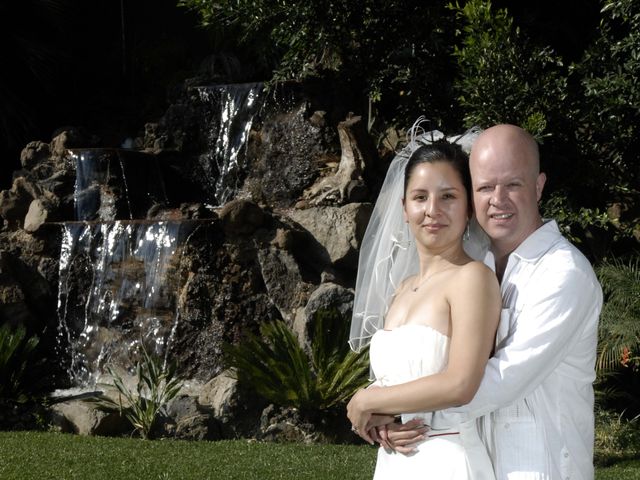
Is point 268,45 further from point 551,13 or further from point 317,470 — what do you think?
point 317,470

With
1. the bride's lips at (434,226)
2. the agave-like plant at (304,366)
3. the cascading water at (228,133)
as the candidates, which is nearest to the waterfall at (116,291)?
the agave-like plant at (304,366)

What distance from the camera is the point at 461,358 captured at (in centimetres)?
261

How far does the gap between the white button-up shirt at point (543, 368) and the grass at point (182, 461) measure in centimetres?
452

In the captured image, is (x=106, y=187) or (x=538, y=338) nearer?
(x=538, y=338)

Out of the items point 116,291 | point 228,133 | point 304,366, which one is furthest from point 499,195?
point 228,133

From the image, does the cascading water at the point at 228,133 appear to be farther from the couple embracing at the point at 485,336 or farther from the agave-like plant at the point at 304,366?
the couple embracing at the point at 485,336

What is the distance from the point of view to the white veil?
3.20 m

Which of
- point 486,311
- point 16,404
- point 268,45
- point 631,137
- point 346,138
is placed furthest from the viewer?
point 268,45

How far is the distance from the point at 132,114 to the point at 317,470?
1155cm

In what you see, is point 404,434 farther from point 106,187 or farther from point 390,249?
point 106,187

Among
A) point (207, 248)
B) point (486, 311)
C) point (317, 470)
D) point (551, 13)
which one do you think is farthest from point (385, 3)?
point (486, 311)

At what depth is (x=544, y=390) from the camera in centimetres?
268

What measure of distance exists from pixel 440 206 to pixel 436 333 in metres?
0.41

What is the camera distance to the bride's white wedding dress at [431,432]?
9.19 feet
